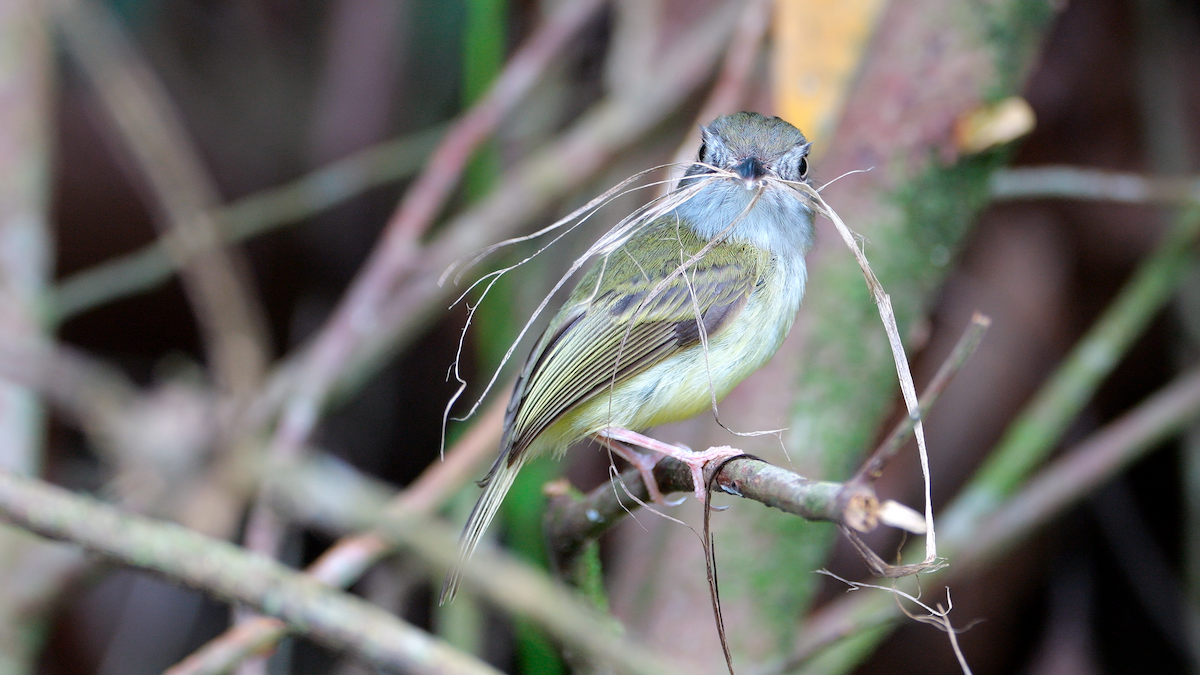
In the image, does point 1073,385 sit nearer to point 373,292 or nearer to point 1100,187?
point 1100,187

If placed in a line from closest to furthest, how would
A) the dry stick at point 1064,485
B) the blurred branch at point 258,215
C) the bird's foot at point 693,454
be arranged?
the bird's foot at point 693,454 < the dry stick at point 1064,485 < the blurred branch at point 258,215

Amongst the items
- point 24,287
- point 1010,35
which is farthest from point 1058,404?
point 24,287

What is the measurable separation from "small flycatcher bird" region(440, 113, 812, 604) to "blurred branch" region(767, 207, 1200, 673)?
1.10 metres

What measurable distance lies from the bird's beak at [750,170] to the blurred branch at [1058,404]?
4.64 ft

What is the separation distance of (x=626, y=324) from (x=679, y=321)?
0.35 feet

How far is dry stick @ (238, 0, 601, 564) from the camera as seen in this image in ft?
10.0

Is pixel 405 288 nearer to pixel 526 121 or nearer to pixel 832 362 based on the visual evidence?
pixel 526 121

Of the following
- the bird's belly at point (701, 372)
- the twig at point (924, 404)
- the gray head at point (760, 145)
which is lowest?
the twig at point (924, 404)

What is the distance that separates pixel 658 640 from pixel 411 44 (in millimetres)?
3035

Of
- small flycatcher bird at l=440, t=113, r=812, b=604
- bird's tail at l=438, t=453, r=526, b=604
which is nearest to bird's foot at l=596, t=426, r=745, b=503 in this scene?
small flycatcher bird at l=440, t=113, r=812, b=604

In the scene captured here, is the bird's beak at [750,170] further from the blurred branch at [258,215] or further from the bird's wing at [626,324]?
the blurred branch at [258,215]

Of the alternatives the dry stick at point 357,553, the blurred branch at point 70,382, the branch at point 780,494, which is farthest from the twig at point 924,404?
the blurred branch at point 70,382

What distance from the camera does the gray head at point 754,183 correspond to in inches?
68.0

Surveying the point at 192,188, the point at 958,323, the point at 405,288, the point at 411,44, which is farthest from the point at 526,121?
the point at 958,323
